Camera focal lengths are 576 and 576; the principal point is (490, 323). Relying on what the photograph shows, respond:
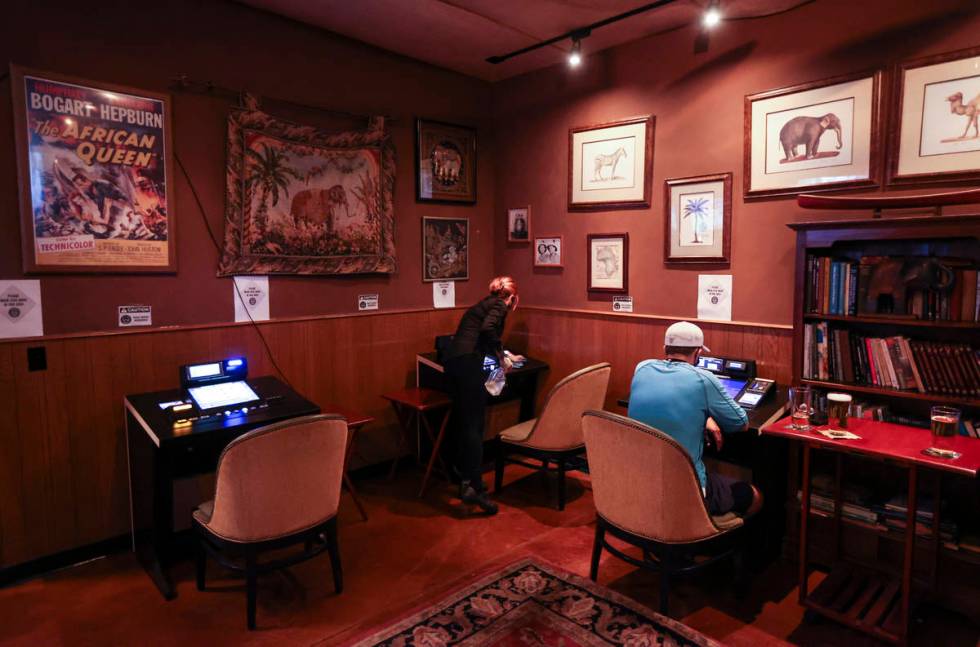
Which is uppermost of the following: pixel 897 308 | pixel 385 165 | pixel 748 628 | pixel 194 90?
pixel 194 90

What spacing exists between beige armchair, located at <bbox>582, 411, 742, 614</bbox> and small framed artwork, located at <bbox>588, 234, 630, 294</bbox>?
1.78m

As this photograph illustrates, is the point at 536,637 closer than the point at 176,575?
Yes

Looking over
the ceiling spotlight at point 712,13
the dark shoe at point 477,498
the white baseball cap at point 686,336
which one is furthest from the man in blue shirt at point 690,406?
the ceiling spotlight at point 712,13

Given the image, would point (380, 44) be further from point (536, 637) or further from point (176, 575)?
point (536, 637)

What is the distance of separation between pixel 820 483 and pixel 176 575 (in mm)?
3300

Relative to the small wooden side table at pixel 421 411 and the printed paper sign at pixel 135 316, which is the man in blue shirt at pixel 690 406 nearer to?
the small wooden side table at pixel 421 411

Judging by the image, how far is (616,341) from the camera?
4105 mm

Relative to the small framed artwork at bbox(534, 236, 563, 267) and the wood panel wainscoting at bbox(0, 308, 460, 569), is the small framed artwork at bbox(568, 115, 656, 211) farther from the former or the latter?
the wood panel wainscoting at bbox(0, 308, 460, 569)

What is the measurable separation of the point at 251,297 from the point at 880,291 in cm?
341

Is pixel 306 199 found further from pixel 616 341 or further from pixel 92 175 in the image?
pixel 616 341

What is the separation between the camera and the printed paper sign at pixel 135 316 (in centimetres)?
307

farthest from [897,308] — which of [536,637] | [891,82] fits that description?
[536,637]

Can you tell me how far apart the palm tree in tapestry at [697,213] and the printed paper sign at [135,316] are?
10.6 ft

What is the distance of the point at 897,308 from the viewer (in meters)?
2.68
